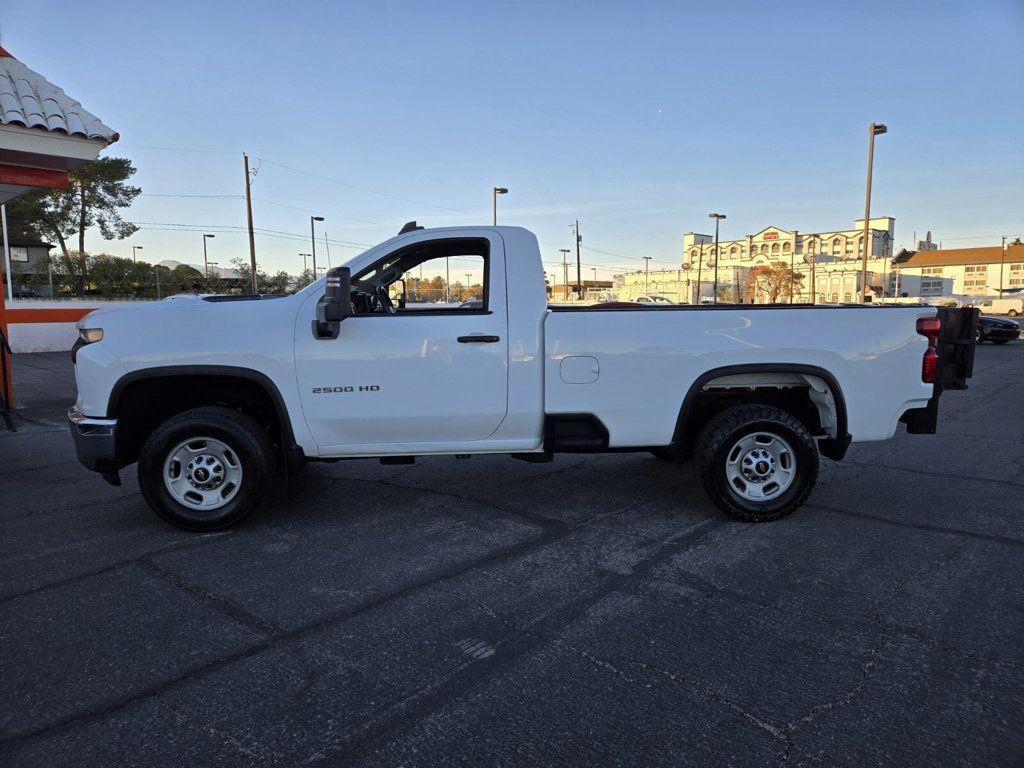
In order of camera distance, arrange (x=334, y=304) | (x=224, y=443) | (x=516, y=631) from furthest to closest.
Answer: (x=224, y=443), (x=334, y=304), (x=516, y=631)

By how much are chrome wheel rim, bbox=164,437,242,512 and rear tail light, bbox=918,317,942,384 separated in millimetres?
4953

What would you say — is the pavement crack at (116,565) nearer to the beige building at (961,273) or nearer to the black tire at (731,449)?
the black tire at (731,449)

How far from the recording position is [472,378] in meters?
4.68

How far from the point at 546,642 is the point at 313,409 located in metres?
2.37

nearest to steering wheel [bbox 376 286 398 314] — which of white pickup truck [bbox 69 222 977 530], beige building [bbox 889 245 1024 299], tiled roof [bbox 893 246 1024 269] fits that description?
white pickup truck [bbox 69 222 977 530]

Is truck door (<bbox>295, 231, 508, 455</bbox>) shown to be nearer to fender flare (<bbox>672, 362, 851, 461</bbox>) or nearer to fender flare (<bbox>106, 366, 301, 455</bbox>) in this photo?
fender flare (<bbox>106, 366, 301, 455</bbox>)

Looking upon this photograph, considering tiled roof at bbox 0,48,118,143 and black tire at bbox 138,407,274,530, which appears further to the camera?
tiled roof at bbox 0,48,118,143

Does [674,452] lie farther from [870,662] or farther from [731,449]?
[870,662]

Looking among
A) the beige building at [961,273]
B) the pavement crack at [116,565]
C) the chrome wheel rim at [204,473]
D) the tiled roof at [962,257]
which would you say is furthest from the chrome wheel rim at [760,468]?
the tiled roof at [962,257]

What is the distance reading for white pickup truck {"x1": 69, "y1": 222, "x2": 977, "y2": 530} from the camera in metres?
4.56

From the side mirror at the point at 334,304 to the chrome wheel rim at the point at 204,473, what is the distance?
1091mm

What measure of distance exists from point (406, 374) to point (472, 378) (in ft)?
1.50

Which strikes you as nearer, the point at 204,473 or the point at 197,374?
the point at 197,374

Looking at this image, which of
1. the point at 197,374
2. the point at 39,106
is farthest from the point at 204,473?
the point at 39,106
